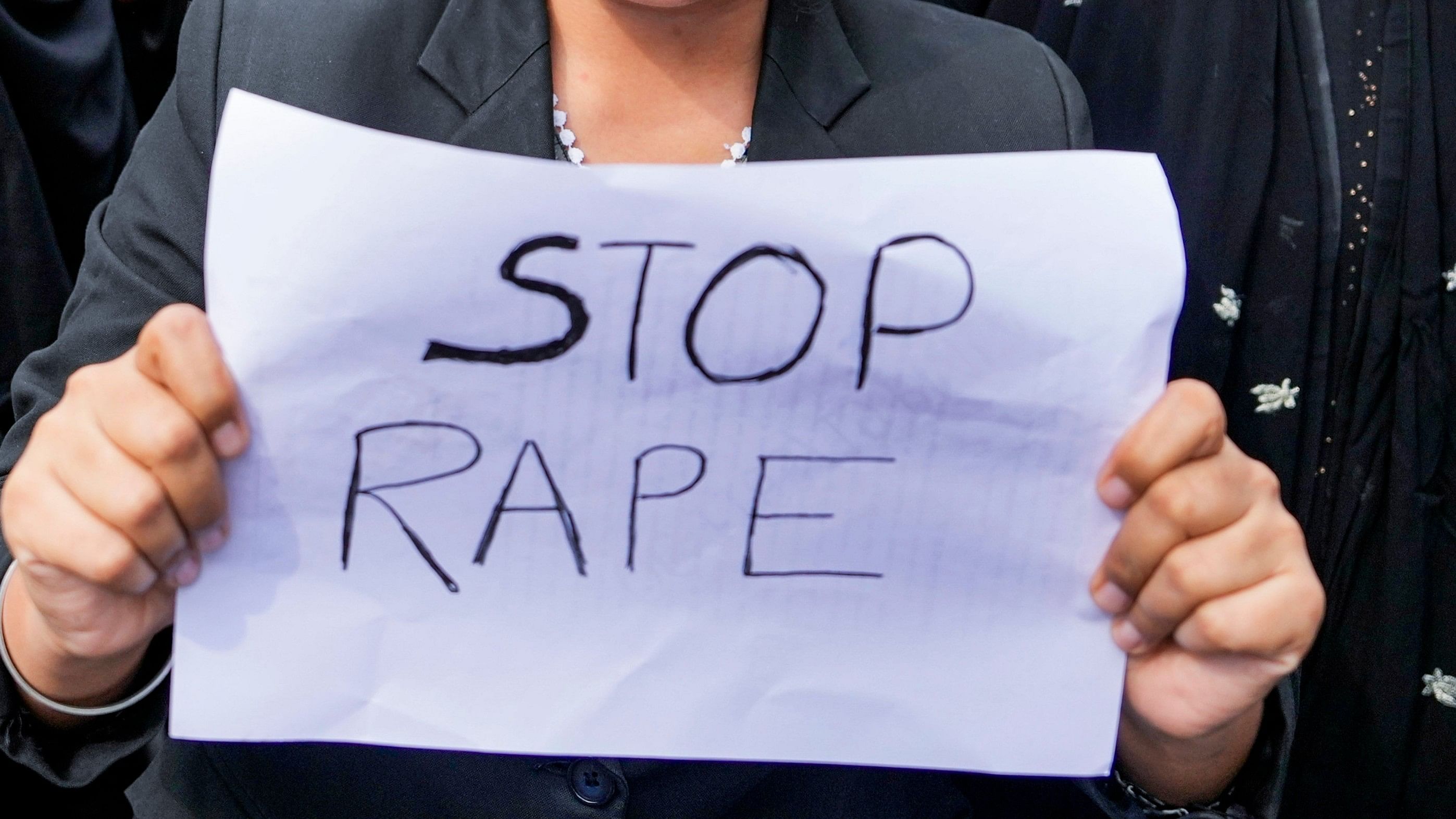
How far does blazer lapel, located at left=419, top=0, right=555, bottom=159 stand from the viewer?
0.83m

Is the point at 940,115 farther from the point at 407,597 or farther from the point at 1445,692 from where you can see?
the point at 1445,692

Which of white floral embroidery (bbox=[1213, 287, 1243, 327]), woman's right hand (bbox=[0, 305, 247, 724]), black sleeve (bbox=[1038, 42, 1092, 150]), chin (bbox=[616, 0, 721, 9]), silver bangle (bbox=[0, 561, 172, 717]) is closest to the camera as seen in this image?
woman's right hand (bbox=[0, 305, 247, 724])

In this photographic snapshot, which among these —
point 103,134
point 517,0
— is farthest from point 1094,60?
point 103,134

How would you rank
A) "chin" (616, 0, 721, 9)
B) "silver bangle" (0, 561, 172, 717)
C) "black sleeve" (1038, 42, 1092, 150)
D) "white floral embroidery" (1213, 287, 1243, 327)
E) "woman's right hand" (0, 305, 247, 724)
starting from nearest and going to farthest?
"woman's right hand" (0, 305, 247, 724) < "silver bangle" (0, 561, 172, 717) < "chin" (616, 0, 721, 9) < "black sleeve" (1038, 42, 1092, 150) < "white floral embroidery" (1213, 287, 1243, 327)

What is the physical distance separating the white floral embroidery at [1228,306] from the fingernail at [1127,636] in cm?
48

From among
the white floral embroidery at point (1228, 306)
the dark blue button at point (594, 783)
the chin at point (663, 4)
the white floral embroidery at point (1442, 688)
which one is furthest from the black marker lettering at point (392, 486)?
the white floral embroidery at point (1442, 688)

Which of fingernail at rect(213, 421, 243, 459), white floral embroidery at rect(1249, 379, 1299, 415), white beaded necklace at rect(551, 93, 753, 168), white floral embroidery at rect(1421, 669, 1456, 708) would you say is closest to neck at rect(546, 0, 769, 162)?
white beaded necklace at rect(551, 93, 753, 168)

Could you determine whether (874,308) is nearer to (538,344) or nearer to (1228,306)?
(538,344)

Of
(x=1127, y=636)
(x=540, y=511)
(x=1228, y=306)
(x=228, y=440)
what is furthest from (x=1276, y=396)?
(x=228, y=440)

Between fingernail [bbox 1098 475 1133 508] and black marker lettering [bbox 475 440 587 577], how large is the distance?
265 mm

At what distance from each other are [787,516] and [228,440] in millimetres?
273

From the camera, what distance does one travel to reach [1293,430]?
104cm

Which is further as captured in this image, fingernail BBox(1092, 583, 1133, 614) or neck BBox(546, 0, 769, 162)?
neck BBox(546, 0, 769, 162)

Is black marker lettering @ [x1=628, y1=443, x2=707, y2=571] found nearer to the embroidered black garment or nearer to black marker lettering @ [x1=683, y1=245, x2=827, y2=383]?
black marker lettering @ [x1=683, y1=245, x2=827, y2=383]
